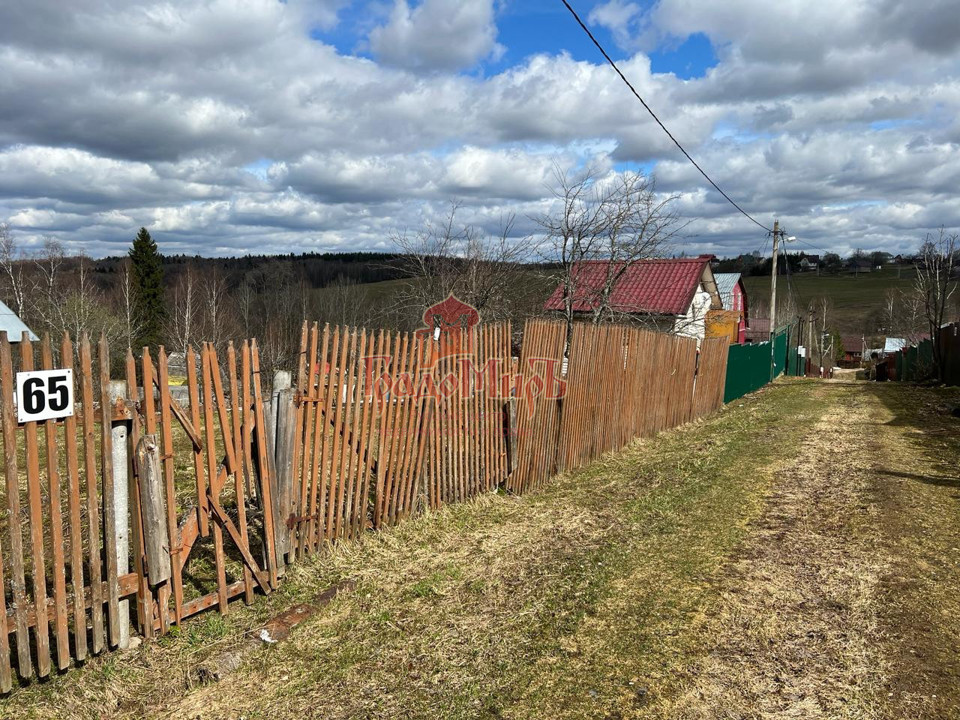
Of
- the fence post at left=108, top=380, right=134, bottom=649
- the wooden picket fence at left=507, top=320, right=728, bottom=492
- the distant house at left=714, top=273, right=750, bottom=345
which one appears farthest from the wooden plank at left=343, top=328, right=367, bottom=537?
the distant house at left=714, top=273, right=750, bottom=345

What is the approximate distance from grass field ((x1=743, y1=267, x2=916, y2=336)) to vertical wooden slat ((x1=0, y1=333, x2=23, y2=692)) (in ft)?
285

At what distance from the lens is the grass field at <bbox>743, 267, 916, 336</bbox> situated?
287 feet

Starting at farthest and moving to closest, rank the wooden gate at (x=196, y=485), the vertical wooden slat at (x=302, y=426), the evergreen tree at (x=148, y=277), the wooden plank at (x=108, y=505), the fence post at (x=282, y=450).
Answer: the evergreen tree at (x=148, y=277)
the vertical wooden slat at (x=302, y=426)
the fence post at (x=282, y=450)
the wooden gate at (x=196, y=485)
the wooden plank at (x=108, y=505)

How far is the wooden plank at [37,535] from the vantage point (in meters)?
3.02

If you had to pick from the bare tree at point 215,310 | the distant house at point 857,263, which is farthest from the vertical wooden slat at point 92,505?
the distant house at point 857,263

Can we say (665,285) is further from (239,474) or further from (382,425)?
(239,474)

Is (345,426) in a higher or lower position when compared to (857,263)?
lower

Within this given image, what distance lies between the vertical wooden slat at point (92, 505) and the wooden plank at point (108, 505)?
43 millimetres

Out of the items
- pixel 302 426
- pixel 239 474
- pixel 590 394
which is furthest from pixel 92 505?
pixel 590 394

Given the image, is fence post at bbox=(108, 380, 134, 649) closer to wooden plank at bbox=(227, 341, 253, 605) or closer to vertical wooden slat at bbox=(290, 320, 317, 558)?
wooden plank at bbox=(227, 341, 253, 605)

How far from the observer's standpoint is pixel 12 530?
10.0 feet

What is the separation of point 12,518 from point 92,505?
13.6 inches

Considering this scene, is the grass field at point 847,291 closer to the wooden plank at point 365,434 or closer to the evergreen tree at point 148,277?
the evergreen tree at point 148,277

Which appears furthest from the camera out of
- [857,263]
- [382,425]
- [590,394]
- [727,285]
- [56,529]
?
[857,263]
